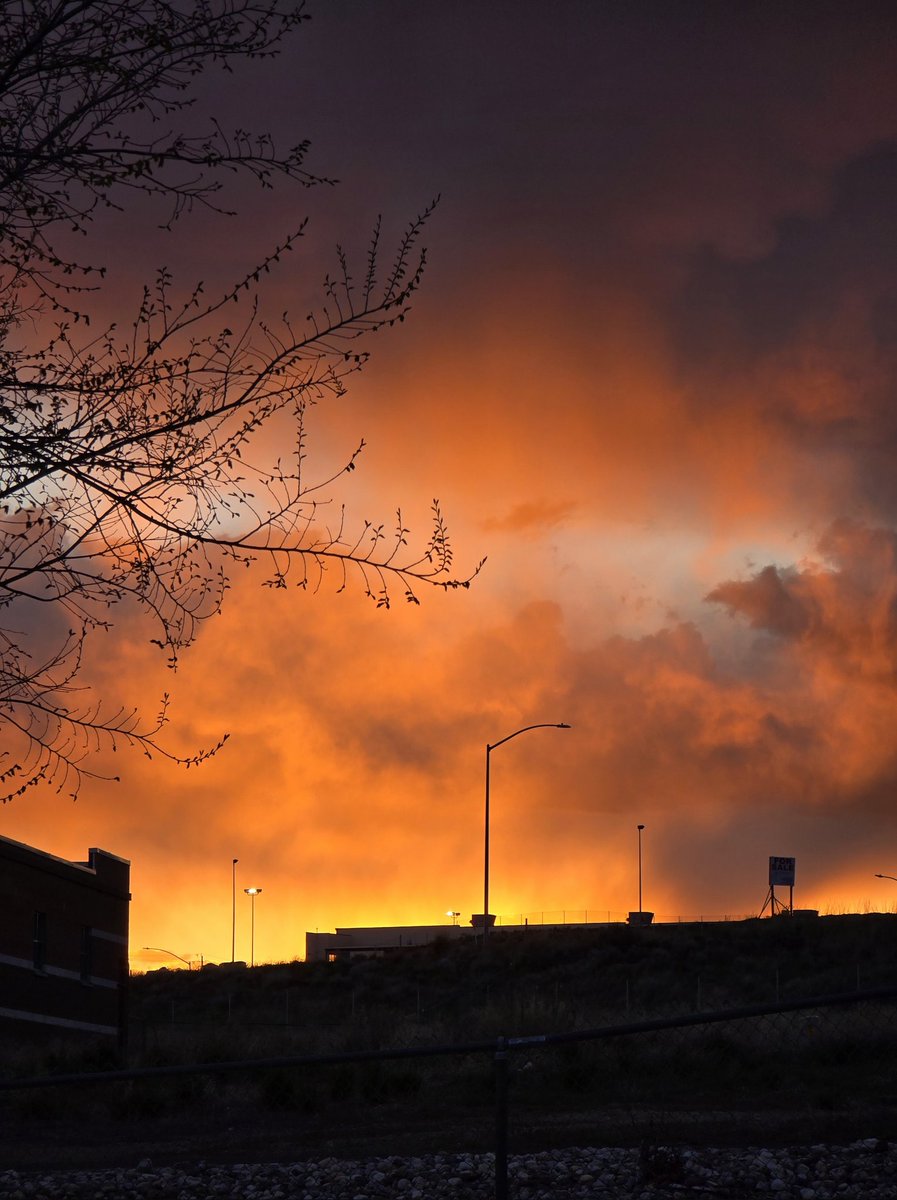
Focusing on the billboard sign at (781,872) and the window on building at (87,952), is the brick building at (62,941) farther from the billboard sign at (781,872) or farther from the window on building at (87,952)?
the billboard sign at (781,872)

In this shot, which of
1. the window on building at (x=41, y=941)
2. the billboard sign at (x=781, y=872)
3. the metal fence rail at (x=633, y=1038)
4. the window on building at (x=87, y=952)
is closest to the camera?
the metal fence rail at (x=633, y=1038)

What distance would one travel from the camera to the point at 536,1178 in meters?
13.1

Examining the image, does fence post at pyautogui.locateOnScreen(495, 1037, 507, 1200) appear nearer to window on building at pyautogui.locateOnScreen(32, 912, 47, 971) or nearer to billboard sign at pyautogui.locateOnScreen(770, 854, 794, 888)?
window on building at pyautogui.locateOnScreen(32, 912, 47, 971)

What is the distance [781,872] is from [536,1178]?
2271 inches

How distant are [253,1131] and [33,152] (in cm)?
1351

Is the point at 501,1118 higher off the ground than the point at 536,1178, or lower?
higher

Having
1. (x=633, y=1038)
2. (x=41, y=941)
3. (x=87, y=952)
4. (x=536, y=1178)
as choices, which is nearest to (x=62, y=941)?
(x=41, y=941)

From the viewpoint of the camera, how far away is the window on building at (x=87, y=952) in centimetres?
4316

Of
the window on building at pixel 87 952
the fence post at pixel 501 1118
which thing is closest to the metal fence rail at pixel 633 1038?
the fence post at pixel 501 1118

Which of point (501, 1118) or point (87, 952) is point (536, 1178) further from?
point (87, 952)

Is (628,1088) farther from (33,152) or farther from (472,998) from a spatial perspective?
(472,998)

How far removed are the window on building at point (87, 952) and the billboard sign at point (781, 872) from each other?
36.1 m

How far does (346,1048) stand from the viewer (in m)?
28.2

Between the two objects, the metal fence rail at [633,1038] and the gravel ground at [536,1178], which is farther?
the gravel ground at [536,1178]
